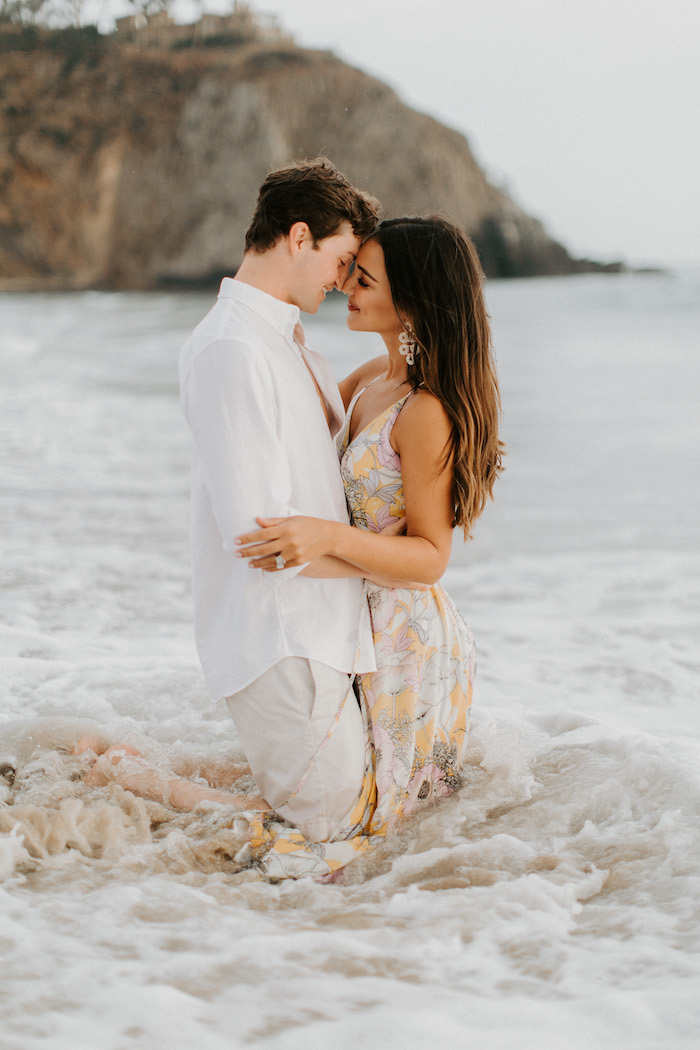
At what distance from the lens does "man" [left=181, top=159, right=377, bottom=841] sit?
240cm

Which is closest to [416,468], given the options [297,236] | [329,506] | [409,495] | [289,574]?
[409,495]

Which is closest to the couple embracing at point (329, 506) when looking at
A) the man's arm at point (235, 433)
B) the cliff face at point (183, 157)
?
the man's arm at point (235, 433)

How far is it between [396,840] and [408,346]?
1.43 m

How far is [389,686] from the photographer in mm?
2688

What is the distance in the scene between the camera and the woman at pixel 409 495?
8.42ft

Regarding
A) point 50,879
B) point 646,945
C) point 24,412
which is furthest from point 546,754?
point 24,412

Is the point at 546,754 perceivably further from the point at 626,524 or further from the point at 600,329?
the point at 600,329

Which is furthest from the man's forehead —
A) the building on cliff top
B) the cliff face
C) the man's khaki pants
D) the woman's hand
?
the building on cliff top

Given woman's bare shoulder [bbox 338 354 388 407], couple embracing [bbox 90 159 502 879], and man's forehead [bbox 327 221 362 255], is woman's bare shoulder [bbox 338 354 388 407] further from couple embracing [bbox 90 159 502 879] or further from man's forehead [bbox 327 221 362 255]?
man's forehead [bbox 327 221 362 255]

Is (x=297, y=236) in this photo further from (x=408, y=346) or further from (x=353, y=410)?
(x=353, y=410)

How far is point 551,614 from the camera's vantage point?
206 inches

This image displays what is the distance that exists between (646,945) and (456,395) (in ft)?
4.83

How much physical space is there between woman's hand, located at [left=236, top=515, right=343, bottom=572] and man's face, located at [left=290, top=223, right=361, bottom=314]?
0.63 m

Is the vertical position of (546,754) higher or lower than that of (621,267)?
lower
